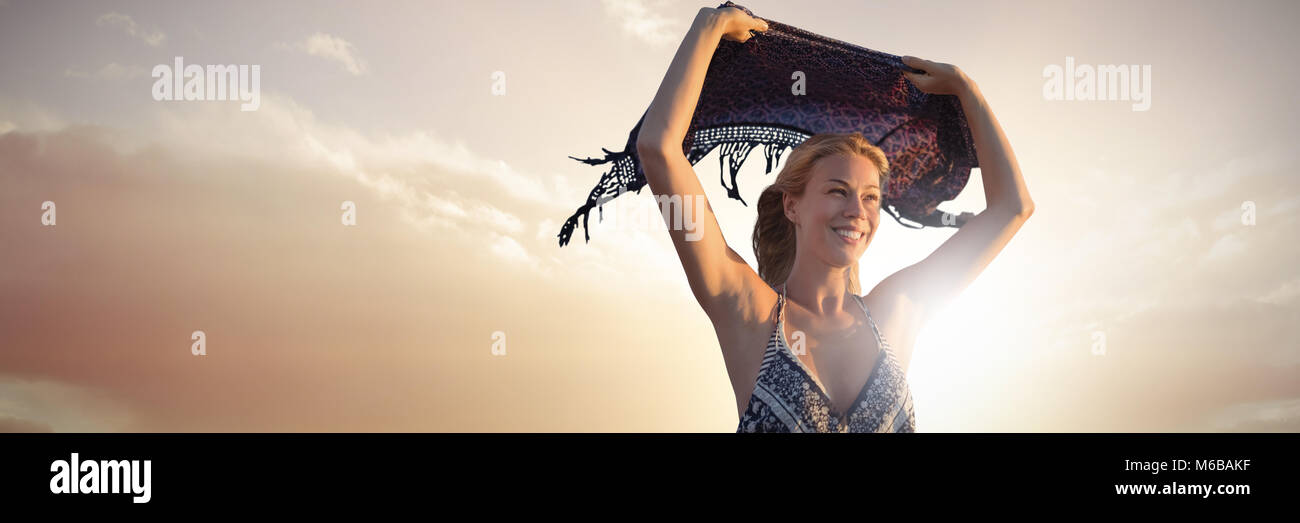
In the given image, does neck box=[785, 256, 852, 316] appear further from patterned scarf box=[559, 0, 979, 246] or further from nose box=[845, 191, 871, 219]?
patterned scarf box=[559, 0, 979, 246]

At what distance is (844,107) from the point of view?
448cm

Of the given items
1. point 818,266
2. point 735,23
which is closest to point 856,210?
point 818,266

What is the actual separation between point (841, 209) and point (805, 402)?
3.12 feet

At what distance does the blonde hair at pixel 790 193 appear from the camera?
4086mm

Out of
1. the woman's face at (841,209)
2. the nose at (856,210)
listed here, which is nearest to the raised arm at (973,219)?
the woman's face at (841,209)

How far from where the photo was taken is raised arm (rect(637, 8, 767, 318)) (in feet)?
11.8

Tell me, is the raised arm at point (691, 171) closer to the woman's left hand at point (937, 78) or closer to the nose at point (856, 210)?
the nose at point (856, 210)

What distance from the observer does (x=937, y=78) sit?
14.3 feet

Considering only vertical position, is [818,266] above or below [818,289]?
above

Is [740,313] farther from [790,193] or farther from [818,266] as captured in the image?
[790,193]

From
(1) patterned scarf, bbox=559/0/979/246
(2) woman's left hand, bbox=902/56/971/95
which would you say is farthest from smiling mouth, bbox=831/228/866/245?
(2) woman's left hand, bbox=902/56/971/95
